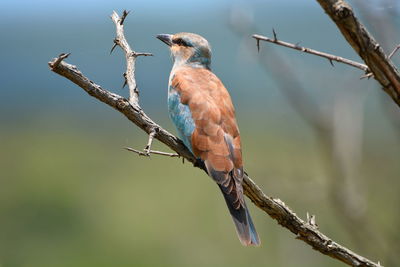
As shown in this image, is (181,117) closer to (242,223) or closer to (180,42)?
(242,223)

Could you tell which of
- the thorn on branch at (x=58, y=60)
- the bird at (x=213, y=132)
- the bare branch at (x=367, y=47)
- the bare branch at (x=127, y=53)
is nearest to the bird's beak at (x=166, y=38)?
the bird at (x=213, y=132)

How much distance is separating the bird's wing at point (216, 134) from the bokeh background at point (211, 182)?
280mm

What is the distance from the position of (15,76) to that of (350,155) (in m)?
31.2

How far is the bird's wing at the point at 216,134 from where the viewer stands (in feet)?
11.8

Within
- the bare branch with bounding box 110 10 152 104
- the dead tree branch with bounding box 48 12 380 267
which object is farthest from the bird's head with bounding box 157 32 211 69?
the dead tree branch with bounding box 48 12 380 267

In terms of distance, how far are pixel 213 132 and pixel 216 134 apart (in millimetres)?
20

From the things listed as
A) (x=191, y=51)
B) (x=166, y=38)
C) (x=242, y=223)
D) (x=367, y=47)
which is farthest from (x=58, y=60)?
(x=166, y=38)

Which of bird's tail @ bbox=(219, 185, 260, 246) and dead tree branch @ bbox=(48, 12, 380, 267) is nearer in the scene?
dead tree branch @ bbox=(48, 12, 380, 267)

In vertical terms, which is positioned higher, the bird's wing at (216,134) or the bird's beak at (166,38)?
the bird's beak at (166,38)

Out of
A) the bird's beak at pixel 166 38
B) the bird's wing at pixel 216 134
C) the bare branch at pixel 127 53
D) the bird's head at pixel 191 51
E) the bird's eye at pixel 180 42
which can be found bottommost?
the bird's wing at pixel 216 134

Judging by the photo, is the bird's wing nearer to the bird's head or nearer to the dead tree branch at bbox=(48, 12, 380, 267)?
the dead tree branch at bbox=(48, 12, 380, 267)

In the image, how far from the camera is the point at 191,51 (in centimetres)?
471

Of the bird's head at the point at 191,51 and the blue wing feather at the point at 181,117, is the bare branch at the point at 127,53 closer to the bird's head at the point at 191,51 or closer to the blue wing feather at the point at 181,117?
the blue wing feather at the point at 181,117

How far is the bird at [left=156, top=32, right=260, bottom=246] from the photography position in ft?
11.7
